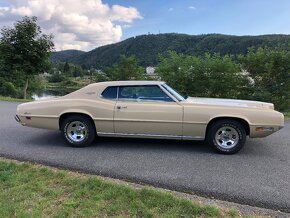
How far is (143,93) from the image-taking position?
18.0 feet

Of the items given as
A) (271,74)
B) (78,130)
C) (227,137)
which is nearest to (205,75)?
(271,74)

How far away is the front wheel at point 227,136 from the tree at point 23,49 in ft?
43.4

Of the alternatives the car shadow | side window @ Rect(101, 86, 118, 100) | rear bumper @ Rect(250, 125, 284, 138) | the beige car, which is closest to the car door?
the beige car

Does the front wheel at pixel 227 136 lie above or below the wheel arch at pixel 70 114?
below

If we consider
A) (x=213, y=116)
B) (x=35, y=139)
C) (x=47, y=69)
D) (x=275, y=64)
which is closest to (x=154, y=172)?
(x=213, y=116)

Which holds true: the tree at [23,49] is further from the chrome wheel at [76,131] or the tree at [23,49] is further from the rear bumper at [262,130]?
the rear bumper at [262,130]

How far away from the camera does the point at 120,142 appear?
6.00 meters

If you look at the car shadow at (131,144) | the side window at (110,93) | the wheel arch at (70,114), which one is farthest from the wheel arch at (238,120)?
the wheel arch at (70,114)

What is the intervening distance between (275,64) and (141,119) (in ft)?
26.8

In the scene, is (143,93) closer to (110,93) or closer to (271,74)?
(110,93)

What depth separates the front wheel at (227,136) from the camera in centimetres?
508

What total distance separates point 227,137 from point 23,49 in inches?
551

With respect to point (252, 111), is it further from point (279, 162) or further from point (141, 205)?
point (141, 205)

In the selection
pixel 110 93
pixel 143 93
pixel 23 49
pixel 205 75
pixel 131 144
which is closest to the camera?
pixel 143 93
